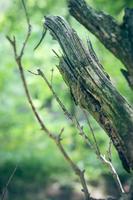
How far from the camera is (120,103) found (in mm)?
2197

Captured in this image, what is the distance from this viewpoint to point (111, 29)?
284 cm

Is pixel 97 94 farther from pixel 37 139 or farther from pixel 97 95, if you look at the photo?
pixel 37 139

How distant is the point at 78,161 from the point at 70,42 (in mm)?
7011

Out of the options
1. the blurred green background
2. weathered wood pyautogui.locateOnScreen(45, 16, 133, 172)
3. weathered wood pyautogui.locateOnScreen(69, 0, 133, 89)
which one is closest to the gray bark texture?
weathered wood pyautogui.locateOnScreen(45, 16, 133, 172)

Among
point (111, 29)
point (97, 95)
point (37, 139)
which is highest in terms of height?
point (37, 139)

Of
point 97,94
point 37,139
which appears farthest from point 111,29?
point 37,139

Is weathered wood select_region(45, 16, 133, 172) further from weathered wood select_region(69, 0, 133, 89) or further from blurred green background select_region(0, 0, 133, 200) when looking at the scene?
blurred green background select_region(0, 0, 133, 200)

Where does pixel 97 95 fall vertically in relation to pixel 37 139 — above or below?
below

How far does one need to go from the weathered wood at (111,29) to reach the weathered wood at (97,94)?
18.2 inches

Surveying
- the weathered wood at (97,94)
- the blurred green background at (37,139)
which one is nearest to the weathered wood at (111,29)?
the weathered wood at (97,94)

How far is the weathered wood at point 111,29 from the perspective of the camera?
266cm

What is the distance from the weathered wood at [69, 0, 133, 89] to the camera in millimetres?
2658

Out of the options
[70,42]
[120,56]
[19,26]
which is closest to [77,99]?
[70,42]

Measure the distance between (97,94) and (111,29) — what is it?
0.76 meters
